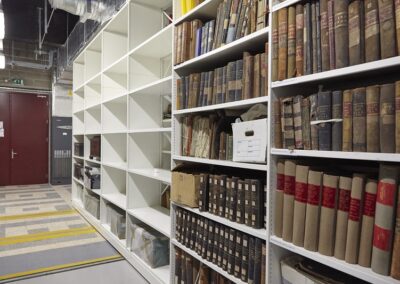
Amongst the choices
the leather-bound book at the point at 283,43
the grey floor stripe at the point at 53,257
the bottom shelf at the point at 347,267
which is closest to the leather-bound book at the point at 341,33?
the leather-bound book at the point at 283,43

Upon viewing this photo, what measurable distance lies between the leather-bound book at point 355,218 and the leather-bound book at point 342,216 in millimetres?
18

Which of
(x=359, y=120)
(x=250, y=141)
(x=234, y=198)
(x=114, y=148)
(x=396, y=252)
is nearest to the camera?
(x=396, y=252)

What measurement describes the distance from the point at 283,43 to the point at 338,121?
0.42 m

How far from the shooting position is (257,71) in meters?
1.44

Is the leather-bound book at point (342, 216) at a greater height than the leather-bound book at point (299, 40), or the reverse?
the leather-bound book at point (299, 40)

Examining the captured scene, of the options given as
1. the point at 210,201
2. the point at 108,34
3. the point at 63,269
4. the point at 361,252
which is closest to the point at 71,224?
the point at 63,269

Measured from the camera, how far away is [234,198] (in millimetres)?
1540

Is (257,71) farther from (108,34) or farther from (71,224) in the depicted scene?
(71,224)

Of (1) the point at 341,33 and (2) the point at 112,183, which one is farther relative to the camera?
(2) the point at 112,183

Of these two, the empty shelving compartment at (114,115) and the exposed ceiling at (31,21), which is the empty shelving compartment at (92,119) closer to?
the empty shelving compartment at (114,115)

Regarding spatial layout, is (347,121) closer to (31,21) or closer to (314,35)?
(314,35)

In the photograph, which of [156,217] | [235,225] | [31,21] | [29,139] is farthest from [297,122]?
[29,139]

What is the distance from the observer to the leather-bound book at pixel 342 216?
106 cm

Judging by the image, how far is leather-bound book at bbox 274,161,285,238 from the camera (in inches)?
50.9
